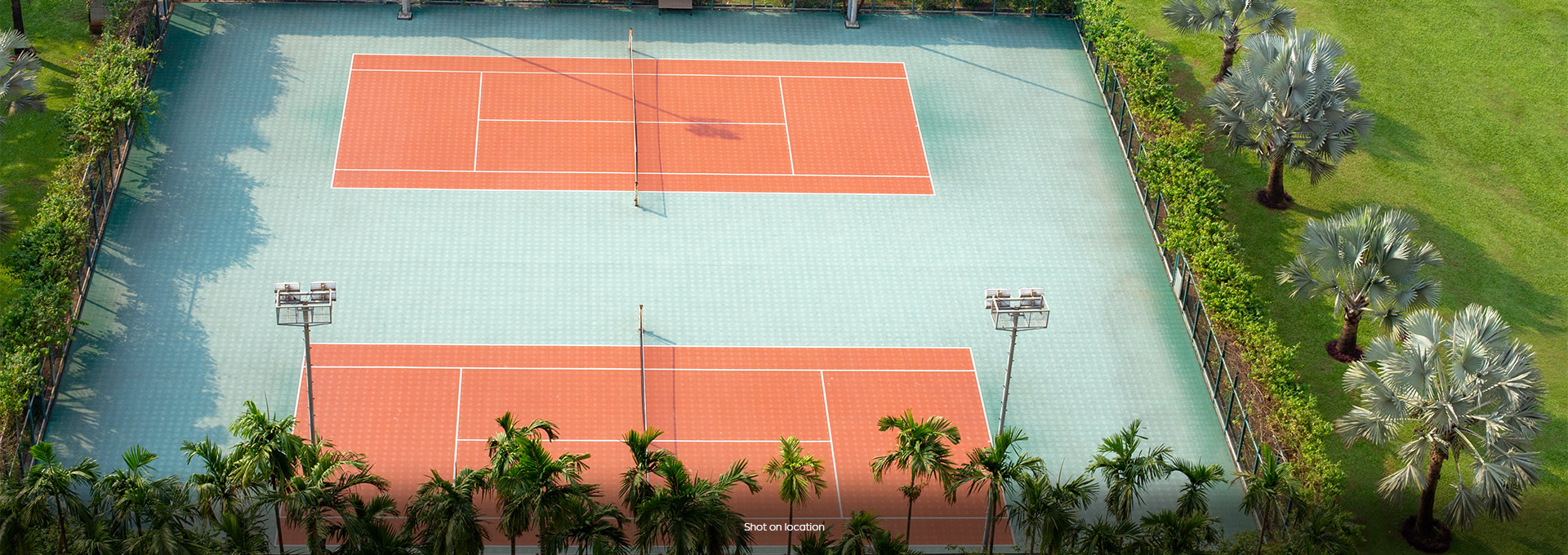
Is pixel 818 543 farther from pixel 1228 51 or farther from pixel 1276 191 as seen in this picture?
pixel 1228 51

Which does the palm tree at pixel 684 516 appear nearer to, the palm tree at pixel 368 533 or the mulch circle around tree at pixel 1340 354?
the palm tree at pixel 368 533

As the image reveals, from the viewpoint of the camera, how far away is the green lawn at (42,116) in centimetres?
3981

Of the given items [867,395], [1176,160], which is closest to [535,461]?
[867,395]

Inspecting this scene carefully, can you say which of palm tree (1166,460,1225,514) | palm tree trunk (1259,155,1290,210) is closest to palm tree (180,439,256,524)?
palm tree (1166,460,1225,514)

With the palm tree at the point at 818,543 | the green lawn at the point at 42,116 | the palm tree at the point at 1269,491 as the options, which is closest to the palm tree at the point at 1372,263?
the palm tree at the point at 1269,491

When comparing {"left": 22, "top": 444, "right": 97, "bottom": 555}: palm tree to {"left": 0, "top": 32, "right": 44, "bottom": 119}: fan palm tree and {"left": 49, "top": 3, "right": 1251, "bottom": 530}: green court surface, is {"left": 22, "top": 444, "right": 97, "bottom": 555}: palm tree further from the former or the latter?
{"left": 0, "top": 32, "right": 44, "bottom": 119}: fan palm tree

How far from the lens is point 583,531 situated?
2936 cm

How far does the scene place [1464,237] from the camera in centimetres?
4197

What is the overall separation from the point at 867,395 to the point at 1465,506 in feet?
39.2

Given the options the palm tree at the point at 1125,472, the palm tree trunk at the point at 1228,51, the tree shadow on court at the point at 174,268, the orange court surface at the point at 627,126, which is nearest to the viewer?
the palm tree at the point at 1125,472

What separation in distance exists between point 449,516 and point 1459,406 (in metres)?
18.3

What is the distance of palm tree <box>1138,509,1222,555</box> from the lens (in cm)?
3003

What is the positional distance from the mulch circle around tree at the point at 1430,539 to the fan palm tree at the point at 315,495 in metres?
20.1

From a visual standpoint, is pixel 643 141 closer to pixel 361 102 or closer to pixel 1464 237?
pixel 361 102
